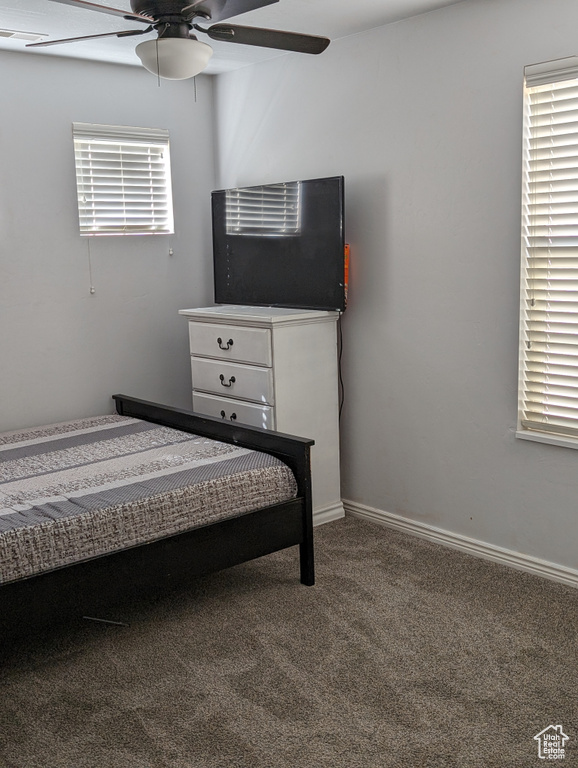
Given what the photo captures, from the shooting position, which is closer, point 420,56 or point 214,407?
point 420,56

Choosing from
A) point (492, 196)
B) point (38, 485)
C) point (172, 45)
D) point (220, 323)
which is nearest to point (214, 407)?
point (220, 323)

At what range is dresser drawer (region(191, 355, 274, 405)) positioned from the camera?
141 inches

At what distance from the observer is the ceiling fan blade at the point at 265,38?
230 centimetres

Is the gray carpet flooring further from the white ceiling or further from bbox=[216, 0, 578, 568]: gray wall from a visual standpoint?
the white ceiling

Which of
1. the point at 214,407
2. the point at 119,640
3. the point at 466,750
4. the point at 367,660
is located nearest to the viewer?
the point at 466,750

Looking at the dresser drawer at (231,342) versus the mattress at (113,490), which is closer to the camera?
the mattress at (113,490)

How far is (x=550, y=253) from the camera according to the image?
9.66ft

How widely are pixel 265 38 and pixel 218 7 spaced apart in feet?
0.93

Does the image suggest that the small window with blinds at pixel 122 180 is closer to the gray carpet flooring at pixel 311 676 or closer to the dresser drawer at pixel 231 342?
the dresser drawer at pixel 231 342

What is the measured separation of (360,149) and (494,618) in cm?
216

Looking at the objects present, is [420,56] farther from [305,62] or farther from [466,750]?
[466,750]

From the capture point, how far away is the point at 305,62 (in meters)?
3.79

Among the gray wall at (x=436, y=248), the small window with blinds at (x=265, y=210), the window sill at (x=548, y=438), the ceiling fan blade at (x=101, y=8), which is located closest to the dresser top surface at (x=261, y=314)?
the gray wall at (x=436, y=248)

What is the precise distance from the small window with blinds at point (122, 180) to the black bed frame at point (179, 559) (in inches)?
48.6
